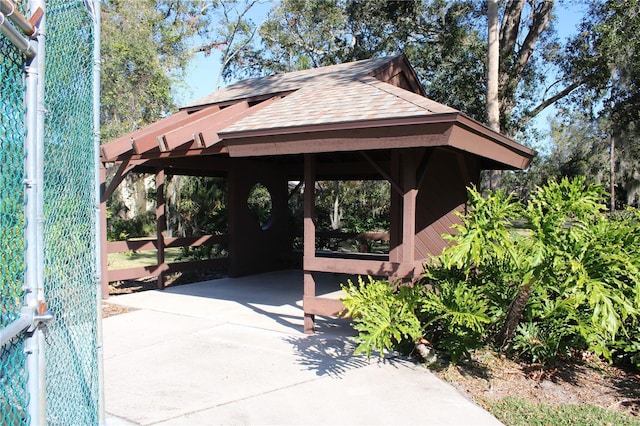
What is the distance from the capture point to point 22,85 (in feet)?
6.75

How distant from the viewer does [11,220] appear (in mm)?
2021

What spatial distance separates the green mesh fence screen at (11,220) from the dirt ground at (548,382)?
Answer: 353 cm

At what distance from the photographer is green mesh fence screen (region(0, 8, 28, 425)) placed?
1.92 m

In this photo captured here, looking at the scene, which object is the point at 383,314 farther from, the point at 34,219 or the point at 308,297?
the point at 34,219

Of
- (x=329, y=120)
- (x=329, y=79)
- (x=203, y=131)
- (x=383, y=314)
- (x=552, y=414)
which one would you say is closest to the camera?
(x=552, y=414)

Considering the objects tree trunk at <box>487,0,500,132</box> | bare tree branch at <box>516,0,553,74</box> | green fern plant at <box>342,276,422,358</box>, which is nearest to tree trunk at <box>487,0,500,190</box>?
tree trunk at <box>487,0,500,132</box>

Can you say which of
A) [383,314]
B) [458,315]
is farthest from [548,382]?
[383,314]

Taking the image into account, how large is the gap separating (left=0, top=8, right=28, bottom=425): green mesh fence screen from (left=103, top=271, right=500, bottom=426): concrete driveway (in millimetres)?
1997

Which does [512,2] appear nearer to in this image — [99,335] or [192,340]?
[192,340]

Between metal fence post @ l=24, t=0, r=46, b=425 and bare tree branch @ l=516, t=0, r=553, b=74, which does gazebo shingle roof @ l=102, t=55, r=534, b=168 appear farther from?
bare tree branch @ l=516, t=0, r=553, b=74

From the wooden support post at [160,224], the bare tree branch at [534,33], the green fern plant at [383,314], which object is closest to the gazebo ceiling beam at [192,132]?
the wooden support post at [160,224]

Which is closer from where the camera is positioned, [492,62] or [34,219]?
[34,219]

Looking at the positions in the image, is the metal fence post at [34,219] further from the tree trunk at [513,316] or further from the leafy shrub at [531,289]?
the tree trunk at [513,316]

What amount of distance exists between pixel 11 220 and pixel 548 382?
4.56m
